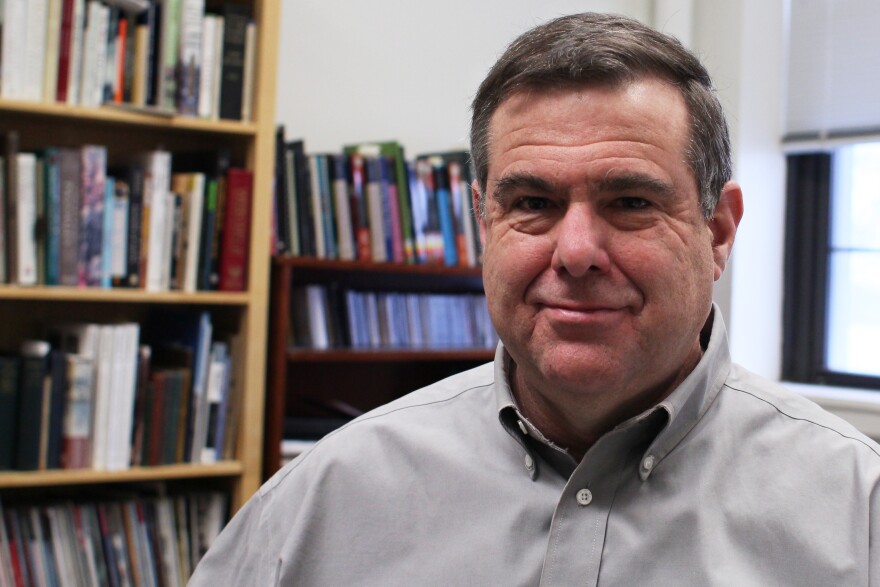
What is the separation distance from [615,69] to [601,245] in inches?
8.6

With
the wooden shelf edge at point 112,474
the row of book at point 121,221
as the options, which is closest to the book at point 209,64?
the row of book at point 121,221

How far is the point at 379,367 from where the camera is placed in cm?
276

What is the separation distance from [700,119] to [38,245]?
1.59 metres

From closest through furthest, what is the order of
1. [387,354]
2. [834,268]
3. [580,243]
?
[580,243], [387,354], [834,268]

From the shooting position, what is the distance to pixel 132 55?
211 centimetres

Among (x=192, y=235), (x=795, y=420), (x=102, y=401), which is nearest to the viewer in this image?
(x=795, y=420)

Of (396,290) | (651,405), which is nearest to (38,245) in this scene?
(396,290)

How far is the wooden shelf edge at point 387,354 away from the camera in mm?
2328

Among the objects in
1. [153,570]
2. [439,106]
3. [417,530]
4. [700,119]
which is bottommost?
[153,570]

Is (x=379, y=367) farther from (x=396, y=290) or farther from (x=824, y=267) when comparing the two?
(x=824, y=267)

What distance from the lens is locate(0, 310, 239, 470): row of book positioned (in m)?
2.00

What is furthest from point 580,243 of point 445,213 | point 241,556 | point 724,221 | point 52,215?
point 445,213

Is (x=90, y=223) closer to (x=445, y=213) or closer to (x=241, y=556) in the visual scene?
(x=445, y=213)

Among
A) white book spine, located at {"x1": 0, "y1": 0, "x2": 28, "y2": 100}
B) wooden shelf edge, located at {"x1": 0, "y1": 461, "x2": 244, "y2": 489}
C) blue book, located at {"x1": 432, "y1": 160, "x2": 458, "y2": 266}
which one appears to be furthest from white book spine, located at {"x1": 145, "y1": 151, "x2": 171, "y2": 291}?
blue book, located at {"x1": 432, "y1": 160, "x2": 458, "y2": 266}
